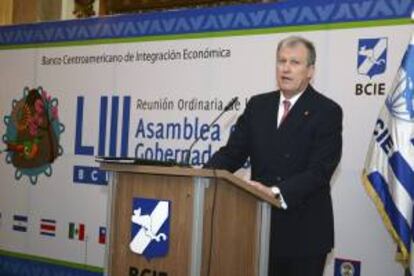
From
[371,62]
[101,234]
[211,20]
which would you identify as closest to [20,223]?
[101,234]

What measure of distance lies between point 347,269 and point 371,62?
3.73 feet

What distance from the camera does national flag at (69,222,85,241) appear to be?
15.5 ft

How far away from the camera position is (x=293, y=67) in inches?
120

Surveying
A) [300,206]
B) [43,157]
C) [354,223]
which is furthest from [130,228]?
[43,157]

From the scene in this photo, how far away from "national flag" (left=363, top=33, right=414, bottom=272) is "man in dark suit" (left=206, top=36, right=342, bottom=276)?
1.02ft

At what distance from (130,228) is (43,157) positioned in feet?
8.66

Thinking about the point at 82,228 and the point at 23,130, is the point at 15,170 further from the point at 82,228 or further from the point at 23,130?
the point at 82,228

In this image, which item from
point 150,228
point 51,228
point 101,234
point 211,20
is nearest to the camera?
point 150,228

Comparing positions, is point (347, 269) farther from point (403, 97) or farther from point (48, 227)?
point (48, 227)

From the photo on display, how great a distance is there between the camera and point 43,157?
5016 mm

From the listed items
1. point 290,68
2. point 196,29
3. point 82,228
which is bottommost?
point 82,228

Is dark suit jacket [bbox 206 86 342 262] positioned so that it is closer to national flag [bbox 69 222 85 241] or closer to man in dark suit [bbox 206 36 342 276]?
man in dark suit [bbox 206 36 342 276]

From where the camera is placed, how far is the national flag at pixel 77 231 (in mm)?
4738

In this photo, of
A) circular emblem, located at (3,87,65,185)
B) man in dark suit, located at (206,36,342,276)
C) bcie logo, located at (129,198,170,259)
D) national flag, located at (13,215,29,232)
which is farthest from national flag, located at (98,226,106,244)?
bcie logo, located at (129,198,170,259)
